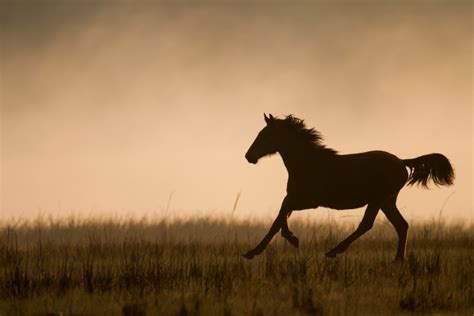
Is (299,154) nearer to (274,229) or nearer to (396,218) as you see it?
(274,229)

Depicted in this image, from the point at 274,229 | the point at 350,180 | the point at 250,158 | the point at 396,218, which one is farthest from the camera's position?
the point at 250,158

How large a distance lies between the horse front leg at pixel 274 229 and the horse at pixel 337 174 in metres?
0.02

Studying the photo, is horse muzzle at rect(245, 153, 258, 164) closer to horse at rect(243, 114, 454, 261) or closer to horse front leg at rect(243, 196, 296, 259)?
horse at rect(243, 114, 454, 261)

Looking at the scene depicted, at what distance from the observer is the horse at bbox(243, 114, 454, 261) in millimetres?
11742

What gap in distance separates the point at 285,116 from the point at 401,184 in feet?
7.29

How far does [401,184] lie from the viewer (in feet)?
39.3

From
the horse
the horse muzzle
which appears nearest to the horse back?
the horse

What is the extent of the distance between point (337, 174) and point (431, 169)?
166cm

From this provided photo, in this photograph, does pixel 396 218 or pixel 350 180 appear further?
pixel 396 218

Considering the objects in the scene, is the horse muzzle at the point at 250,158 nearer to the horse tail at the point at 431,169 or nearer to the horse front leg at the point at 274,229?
the horse front leg at the point at 274,229

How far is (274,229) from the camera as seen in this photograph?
1151cm

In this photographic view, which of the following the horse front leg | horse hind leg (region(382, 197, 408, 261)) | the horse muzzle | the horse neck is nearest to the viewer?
the horse front leg

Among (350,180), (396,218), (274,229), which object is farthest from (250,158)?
(396,218)

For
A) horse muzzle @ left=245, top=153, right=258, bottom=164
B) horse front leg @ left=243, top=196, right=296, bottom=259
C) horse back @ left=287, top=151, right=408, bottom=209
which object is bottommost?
horse front leg @ left=243, top=196, right=296, bottom=259
